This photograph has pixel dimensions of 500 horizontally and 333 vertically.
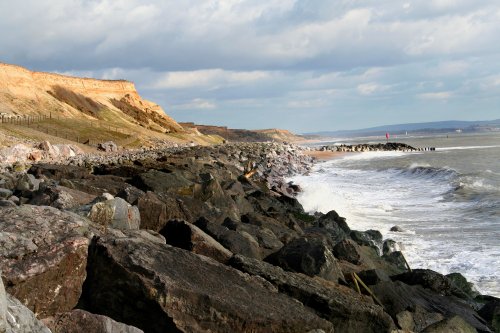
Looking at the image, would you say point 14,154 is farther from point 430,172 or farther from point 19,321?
point 430,172

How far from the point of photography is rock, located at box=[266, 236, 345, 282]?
7.32 meters

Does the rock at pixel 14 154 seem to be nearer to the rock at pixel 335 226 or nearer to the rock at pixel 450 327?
the rock at pixel 335 226

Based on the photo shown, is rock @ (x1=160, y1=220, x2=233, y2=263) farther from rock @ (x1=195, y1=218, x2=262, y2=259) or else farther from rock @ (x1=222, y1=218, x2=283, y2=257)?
rock @ (x1=222, y1=218, x2=283, y2=257)

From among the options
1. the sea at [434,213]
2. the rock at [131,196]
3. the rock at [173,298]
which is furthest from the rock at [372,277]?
the rock at [131,196]

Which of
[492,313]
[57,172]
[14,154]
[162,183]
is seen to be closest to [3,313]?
[492,313]

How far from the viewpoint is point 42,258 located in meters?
4.89

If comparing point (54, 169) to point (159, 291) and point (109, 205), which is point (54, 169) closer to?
point (109, 205)

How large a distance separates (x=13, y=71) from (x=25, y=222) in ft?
204

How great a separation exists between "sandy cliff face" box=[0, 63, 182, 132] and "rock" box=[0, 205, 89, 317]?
4651cm

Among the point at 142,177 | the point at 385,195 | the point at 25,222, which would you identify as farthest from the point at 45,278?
the point at 385,195

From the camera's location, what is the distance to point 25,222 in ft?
17.1

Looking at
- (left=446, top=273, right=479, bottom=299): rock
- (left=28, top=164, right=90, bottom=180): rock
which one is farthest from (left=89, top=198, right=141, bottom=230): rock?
(left=28, top=164, right=90, bottom=180): rock

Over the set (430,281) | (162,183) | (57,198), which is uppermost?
(57,198)

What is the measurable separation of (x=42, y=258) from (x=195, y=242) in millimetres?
2386
